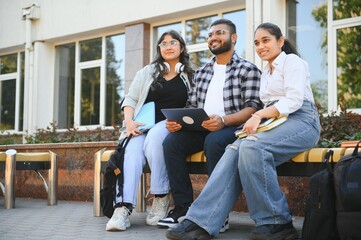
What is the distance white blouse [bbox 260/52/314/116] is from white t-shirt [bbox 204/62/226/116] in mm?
423

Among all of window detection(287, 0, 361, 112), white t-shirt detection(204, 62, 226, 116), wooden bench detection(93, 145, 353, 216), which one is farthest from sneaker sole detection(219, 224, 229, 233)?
window detection(287, 0, 361, 112)

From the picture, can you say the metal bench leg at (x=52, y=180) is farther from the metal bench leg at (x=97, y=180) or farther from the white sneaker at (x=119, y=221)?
the white sneaker at (x=119, y=221)

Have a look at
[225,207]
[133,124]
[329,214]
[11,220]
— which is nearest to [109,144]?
[11,220]

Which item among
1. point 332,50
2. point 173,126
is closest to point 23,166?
point 173,126

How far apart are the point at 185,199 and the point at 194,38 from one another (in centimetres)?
615

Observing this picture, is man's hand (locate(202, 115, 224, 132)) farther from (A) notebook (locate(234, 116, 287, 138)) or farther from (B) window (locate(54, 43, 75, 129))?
(B) window (locate(54, 43, 75, 129))

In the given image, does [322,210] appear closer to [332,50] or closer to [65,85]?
[332,50]

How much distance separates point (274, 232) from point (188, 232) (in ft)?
1.90

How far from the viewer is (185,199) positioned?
458cm

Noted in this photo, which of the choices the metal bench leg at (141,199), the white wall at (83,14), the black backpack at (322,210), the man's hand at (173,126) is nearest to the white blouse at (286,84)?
the black backpack at (322,210)

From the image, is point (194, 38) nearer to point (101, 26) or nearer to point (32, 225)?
point (101, 26)

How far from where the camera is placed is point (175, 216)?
4551 millimetres

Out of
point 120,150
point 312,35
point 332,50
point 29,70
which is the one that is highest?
point 312,35

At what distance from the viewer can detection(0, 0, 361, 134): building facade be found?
8.69 meters
